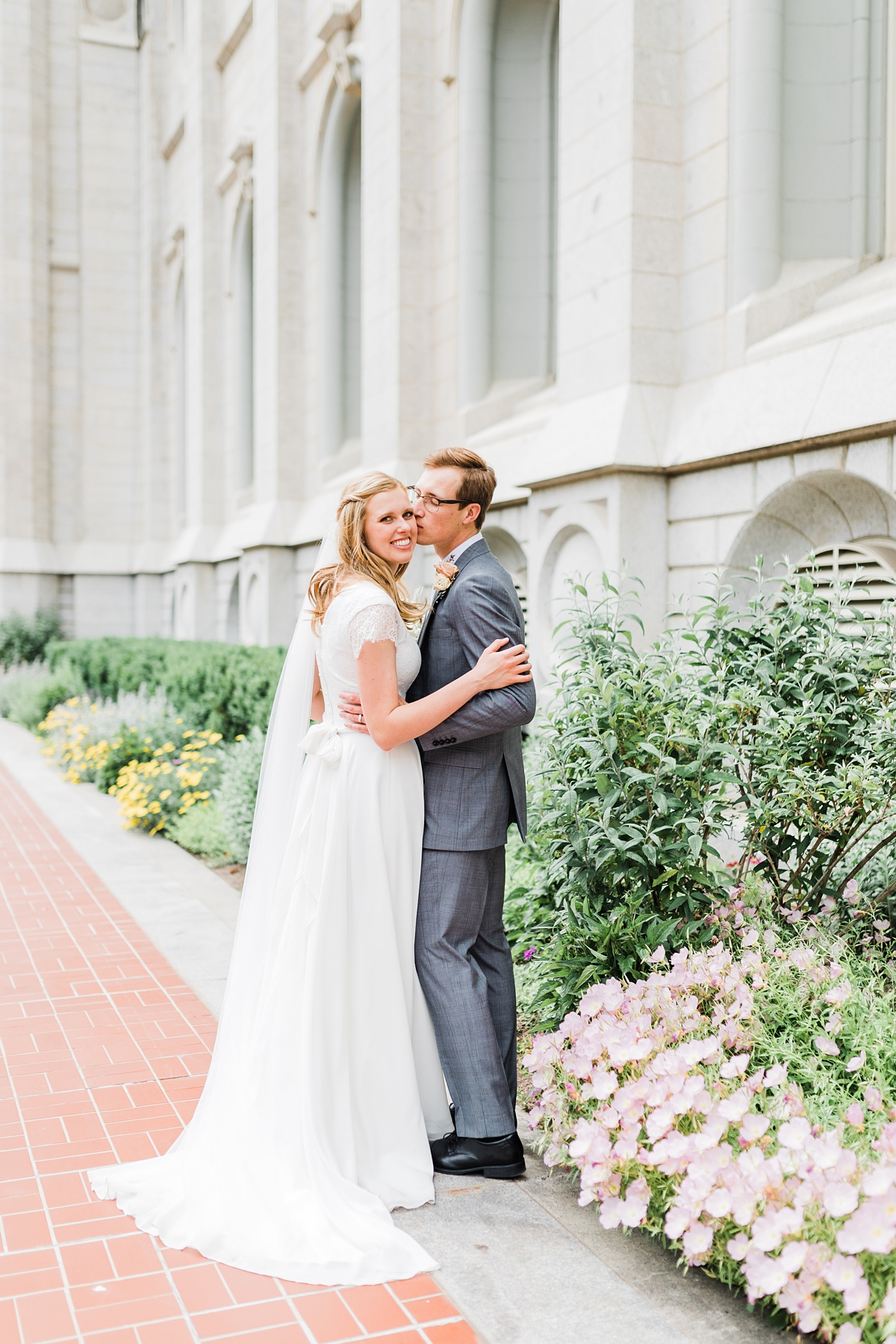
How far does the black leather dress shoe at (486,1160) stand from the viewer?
349 cm

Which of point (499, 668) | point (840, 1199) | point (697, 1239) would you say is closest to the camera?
point (840, 1199)

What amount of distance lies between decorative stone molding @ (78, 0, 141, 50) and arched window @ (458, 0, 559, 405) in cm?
1793

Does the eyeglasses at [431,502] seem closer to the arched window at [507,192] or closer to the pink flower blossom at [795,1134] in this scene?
the pink flower blossom at [795,1134]

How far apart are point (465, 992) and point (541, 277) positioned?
9.45m

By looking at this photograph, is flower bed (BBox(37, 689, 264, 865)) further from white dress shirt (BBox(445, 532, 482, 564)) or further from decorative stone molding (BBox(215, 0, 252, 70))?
decorative stone molding (BBox(215, 0, 252, 70))

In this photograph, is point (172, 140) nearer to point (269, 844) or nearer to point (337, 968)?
point (269, 844)

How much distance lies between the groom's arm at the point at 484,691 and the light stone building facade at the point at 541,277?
143 centimetres

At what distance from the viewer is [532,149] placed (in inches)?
449

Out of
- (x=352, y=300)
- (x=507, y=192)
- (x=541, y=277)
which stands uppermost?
(x=352, y=300)

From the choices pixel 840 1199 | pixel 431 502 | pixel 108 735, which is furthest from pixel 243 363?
pixel 840 1199

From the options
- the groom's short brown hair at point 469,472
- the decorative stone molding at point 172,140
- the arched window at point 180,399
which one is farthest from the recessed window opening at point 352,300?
the groom's short brown hair at point 469,472

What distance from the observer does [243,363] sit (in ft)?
62.8

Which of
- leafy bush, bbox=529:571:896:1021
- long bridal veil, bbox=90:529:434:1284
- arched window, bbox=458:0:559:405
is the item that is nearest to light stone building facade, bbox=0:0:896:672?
arched window, bbox=458:0:559:405

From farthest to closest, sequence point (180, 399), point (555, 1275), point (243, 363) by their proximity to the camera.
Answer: point (180, 399) → point (243, 363) → point (555, 1275)
